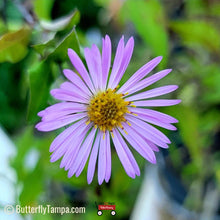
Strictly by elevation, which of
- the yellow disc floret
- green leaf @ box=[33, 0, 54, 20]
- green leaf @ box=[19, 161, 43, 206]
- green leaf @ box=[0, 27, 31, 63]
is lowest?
green leaf @ box=[19, 161, 43, 206]

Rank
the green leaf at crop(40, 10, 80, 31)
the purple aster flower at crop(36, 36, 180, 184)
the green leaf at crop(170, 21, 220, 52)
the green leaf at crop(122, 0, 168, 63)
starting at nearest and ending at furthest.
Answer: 1. the purple aster flower at crop(36, 36, 180, 184)
2. the green leaf at crop(40, 10, 80, 31)
3. the green leaf at crop(122, 0, 168, 63)
4. the green leaf at crop(170, 21, 220, 52)

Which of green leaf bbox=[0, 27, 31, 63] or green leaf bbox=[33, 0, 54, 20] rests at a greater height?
green leaf bbox=[33, 0, 54, 20]

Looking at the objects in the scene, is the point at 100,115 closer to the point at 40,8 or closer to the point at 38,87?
the point at 38,87

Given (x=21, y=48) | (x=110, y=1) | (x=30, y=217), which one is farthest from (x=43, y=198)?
(x=110, y=1)

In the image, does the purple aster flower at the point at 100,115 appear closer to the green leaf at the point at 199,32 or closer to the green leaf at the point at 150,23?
the green leaf at the point at 150,23

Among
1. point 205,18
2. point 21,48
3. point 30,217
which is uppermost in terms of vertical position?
point 205,18

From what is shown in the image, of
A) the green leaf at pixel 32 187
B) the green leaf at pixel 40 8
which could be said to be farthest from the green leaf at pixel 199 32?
the green leaf at pixel 32 187

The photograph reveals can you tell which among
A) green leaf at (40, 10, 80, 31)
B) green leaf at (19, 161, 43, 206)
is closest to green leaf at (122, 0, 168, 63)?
green leaf at (40, 10, 80, 31)

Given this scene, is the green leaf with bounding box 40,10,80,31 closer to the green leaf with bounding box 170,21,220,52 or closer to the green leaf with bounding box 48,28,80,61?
the green leaf with bounding box 48,28,80,61

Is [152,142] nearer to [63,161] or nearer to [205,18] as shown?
[63,161]
